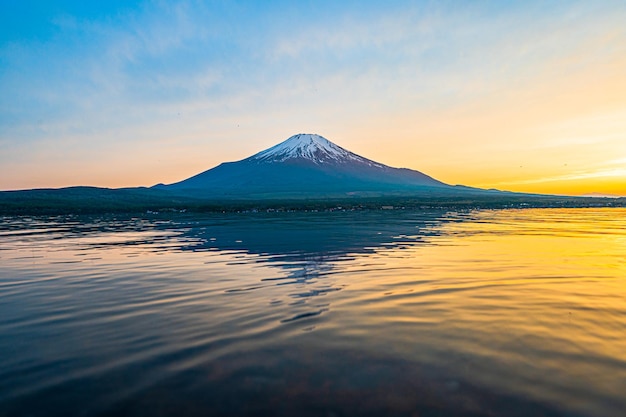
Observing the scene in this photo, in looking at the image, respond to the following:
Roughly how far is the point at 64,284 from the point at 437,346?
13979 mm

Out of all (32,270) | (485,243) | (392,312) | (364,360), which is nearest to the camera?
(364,360)

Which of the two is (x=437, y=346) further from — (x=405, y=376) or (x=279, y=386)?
(x=279, y=386)

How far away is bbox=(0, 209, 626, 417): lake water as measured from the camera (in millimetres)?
6230

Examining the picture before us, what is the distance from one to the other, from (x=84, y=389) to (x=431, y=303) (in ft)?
28.6

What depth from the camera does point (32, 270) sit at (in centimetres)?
1883

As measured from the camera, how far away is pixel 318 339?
881 cm

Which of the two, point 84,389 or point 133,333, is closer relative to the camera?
point 84,389

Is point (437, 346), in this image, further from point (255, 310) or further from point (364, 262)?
point (364, 262)

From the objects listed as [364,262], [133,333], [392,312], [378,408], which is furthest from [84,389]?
[364,262]

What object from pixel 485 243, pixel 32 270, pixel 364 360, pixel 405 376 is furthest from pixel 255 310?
pixel 485 243

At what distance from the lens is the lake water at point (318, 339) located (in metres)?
6.23

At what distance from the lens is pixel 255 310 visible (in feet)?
37.0

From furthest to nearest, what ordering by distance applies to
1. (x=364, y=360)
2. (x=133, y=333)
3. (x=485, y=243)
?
(x=485, y=243), (x=133, y=333), (x=364, y=360)

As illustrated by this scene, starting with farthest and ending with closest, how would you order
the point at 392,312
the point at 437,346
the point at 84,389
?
the point at 392,312 < the point at 437,346 < the point at 84,389
